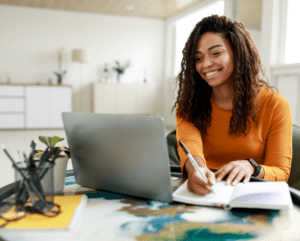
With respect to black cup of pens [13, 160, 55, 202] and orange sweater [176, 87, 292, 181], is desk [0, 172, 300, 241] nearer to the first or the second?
black cup of pens [13, 160, 55, 202]

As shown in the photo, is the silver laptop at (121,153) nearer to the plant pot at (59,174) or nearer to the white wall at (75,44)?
the plant pot at (59,174)

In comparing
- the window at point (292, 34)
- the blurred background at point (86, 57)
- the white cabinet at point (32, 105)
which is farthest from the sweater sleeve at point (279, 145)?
the white cabinet at point (32, 105)

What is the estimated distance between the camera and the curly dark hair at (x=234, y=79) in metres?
1.22

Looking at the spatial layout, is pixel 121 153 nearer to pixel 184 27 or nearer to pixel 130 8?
pixel 130 8

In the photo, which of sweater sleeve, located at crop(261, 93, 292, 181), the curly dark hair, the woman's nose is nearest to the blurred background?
the curly dark hair

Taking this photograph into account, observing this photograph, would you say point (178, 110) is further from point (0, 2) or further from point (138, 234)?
point (0, 2)

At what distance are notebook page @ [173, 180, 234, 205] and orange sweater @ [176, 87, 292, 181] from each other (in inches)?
11.0

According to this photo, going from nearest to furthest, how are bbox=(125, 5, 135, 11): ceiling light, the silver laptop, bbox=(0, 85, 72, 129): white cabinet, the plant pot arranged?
the silver laptop < the plant pot < bbox=(0, 85, 72, 129): white cabinet < bbox=(125, 5, 135, 11): ceiling light

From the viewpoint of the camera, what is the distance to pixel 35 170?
61cm

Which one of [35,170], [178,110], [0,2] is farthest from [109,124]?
[0,2]

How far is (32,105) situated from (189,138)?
18.1 feet

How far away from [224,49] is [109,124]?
71 cm

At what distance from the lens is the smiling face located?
1.21m

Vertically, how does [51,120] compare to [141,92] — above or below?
below
